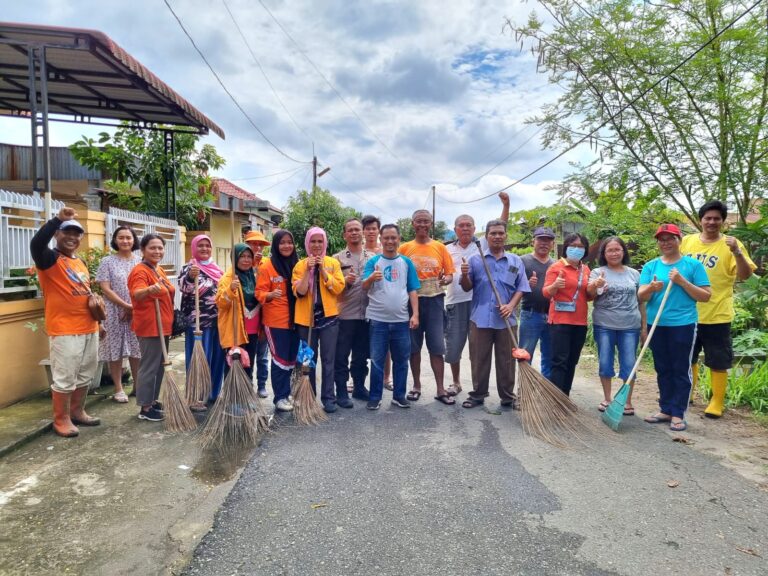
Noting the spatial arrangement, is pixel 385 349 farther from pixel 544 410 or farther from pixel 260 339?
pixel 544 410

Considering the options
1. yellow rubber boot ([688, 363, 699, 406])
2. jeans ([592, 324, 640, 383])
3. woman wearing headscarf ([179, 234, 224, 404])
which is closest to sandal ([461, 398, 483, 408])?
jeans ([592, 324, 640, 383])

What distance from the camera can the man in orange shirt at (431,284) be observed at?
15.6 feet

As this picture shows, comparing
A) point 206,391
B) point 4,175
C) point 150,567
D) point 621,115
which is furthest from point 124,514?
point 4,175

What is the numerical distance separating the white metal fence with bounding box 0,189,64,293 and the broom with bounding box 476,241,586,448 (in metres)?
4.79

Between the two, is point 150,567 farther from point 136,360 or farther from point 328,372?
point 136,360

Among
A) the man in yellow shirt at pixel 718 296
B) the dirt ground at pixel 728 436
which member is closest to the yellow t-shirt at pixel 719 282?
the man in yellow shirt at pixel 718 296

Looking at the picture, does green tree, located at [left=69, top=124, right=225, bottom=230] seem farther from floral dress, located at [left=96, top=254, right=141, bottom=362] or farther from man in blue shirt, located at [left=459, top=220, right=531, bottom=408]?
man in blue shirt, located at [left=459, top=220, right=531, bottom=408]

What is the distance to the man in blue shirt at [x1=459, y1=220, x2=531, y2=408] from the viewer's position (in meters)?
4.54

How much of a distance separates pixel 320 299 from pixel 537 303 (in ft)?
6.94

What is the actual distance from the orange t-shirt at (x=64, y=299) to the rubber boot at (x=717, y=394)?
5.44 meters

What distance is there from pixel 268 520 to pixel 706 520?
2399 mm

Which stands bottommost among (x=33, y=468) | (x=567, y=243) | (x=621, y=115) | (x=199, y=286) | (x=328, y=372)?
(x=33, y=468)

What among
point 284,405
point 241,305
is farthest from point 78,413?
point 284,405

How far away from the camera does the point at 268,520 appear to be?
2629mm
